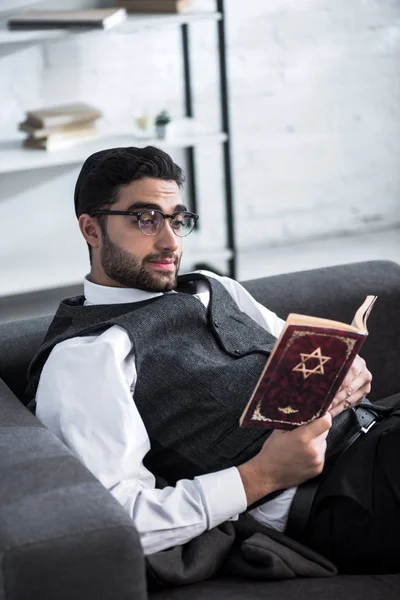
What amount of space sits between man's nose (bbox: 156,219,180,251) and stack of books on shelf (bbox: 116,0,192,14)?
1.79 m

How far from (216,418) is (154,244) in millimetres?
344

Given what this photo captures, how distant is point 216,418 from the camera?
1742 millimetres

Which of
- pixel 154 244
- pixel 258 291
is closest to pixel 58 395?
pixel 154 244

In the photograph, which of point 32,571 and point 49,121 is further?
point 49,121

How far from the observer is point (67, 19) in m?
3.35

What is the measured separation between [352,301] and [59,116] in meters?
1.52

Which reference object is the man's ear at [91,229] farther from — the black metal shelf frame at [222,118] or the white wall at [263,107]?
the black metal shelf frame at [222,118]

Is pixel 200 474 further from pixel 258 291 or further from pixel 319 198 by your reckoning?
pixel 319 198

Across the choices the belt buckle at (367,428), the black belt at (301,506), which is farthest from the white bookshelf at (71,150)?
the black belt at (301,506)

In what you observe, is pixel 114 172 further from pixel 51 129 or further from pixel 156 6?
pixel 156 6

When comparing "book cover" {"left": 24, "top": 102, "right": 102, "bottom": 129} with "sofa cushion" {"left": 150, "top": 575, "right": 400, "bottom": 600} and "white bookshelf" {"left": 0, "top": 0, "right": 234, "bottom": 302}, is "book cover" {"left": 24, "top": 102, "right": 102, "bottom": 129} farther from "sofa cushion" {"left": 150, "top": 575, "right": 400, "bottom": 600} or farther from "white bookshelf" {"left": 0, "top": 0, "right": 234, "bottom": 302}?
"sofa cushion" {"left": 150, "top": 575, "right": 400, "bottom": 600}

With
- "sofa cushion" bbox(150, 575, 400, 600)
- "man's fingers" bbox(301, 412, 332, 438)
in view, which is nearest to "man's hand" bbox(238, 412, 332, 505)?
"man's fingers" bbox(301, 412, 332, 438)

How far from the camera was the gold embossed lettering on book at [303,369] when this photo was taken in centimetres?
146

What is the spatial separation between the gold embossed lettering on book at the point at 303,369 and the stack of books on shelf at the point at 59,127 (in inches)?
81.3
